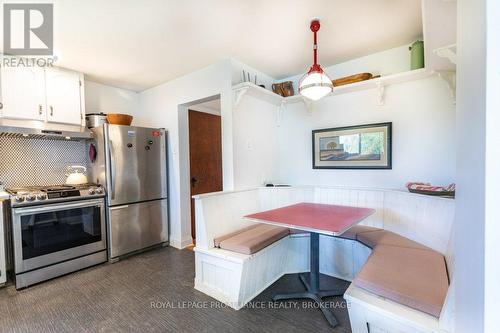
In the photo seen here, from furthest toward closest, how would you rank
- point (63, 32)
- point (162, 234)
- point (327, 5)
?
point (162, 234) < point (63, 32) < point (327, 5)

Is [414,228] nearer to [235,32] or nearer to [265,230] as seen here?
[265,230]

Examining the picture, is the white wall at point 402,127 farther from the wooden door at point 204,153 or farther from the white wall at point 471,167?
the white wall at point 471,167

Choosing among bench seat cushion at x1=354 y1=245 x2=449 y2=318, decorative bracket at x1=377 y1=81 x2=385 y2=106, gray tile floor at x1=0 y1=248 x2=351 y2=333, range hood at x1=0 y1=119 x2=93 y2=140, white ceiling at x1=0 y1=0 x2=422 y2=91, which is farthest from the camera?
decorative bracket at x1=377 y1=81 x2=385 y2=106

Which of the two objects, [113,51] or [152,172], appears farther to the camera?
[152,172]

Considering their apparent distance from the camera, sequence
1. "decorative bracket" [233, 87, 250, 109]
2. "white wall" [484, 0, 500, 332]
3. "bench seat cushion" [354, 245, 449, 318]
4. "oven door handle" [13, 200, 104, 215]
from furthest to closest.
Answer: "decorative bracket" [233, 87, 250, 109] → "oven door handle" [13, 200, 104, 215] → "bench seat cushion" [354, 245, 449, 318] → "white wall" [484, 0, 500, 332]

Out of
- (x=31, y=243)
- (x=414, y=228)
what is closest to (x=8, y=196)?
(x=31, y=243)

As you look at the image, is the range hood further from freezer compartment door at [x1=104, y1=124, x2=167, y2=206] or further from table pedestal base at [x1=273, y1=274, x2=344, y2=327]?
table pedestal base at [x1=273, y1=274, x2=344, y2=327]

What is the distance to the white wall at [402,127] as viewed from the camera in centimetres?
219

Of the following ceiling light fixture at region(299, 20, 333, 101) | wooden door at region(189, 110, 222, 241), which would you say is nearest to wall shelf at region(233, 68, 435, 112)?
ceiling light fixture at region(299, 20, 333, 101)

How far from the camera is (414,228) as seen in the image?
6.82 feet

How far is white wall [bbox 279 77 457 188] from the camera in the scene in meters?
2.19

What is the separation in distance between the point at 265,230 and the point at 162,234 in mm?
1769

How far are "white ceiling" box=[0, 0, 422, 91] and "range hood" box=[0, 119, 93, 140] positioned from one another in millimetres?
735

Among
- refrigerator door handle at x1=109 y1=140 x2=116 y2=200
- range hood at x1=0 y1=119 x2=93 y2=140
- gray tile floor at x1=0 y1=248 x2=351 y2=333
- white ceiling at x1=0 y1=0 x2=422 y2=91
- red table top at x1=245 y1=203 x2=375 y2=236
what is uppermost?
white ceiling at x1=0 y1=0 x2=422 y2=91
